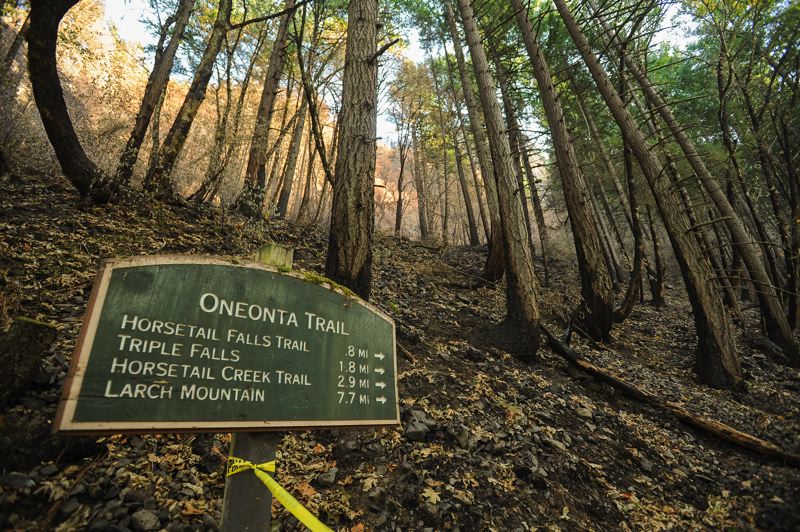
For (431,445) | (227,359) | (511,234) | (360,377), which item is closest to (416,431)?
(431,445)

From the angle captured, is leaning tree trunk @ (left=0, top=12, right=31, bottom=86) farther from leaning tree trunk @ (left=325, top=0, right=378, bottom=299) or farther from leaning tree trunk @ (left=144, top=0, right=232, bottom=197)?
leaning tree trunk @ (left=325, top=0, right=378, bottom=299)

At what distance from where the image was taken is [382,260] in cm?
988

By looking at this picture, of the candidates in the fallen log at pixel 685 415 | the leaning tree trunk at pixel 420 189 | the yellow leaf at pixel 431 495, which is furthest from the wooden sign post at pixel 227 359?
the leaning tree trunk at pixel 420 189

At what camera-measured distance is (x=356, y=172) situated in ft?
15.2

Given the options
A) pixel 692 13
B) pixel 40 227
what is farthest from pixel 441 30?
pixel 40 227

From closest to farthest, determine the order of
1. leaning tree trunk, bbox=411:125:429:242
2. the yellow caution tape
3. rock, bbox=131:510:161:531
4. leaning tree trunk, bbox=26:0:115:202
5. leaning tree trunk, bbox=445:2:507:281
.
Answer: the yellow caution tape → rock, bbox=131:510:161:531 → leaning tree trunk, bbox=26:0:115:202 → leaning tree trunk, bbox=445:2:507:281 → leaning tree trunk, bbox=411:125:429:242

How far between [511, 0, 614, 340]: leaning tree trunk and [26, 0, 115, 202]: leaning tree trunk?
26.2ft

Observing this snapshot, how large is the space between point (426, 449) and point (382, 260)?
681 centimetres

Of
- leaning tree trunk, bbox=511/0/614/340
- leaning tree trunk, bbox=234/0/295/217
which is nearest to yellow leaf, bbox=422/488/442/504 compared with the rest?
leaning tree trunk, bbox=511/0/614/340

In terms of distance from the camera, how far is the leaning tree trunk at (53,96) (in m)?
5.09

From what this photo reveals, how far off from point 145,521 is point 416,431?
7.30ft

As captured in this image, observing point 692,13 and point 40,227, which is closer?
point 40,227

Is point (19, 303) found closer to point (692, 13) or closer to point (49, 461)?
point (49, 461)

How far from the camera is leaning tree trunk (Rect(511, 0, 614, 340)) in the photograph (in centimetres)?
726
